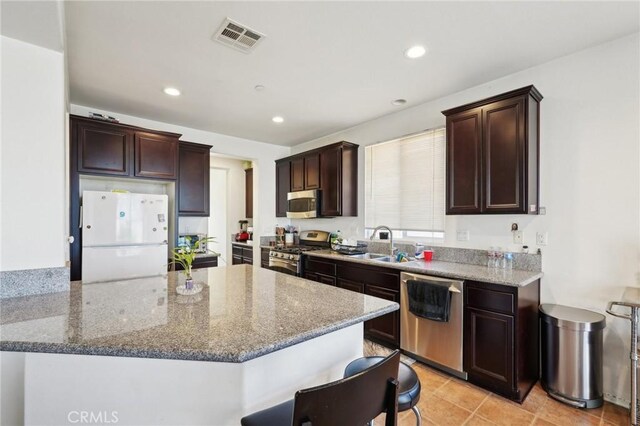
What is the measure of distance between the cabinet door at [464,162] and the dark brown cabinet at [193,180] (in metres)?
3.21

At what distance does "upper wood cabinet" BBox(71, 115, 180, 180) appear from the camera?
10.6 ft

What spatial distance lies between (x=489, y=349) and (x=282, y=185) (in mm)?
3831

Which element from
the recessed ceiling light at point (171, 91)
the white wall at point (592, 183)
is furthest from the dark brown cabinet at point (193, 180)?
the white wall at point (592, 183)

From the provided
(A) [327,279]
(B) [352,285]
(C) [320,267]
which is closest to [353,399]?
(B) [352,285]

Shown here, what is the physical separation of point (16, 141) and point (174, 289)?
113 cm

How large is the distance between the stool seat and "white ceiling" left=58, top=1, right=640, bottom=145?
207cm

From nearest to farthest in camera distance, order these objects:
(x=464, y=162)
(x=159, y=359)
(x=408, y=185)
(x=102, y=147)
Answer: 1. (x=159, y=359)
2. (x=464, y=162)
3. (x=102, y=147)
4. (x=408, y=185)

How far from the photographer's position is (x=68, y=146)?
305 centimetres

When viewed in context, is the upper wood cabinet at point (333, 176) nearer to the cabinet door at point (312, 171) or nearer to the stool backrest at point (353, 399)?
the cabinet door at point (312, 171)

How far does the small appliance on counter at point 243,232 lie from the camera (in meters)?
6.11

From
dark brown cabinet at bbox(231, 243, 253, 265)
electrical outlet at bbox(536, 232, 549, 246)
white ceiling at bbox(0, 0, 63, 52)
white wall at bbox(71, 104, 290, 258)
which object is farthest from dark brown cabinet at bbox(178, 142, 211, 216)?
electrical outlet at bbox(536, 232, 549, 246)

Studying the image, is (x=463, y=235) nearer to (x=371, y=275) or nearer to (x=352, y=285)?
(x=371, y=275)

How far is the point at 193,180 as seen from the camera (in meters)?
4.21

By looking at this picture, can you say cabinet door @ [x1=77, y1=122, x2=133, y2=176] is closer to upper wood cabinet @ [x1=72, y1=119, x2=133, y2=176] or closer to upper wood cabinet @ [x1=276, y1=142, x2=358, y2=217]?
upper wood cabinet @ [x1=72, y1=119, x2=133, y2=176]
